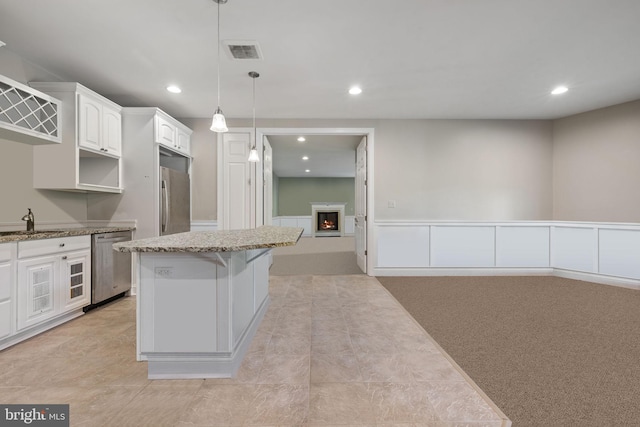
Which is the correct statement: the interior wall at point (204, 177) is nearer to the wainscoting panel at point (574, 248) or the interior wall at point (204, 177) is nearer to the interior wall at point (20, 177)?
the interior wall at point (20, 177)

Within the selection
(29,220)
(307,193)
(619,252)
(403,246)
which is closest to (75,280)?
(29,220)

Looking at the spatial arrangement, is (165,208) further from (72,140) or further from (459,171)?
(459,171)

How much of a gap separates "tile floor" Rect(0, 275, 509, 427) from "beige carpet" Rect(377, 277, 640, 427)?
0.72 feet

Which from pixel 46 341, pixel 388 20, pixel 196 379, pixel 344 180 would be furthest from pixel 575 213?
pixel 344 180

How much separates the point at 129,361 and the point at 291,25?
109 inches

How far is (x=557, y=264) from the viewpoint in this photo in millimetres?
4566

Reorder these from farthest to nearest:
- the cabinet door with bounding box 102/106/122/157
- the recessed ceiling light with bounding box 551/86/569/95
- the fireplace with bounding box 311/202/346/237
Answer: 1. the fireplace with bounding box 311/202/346/237
2. the recessed ceiling light with bounding box 551/86/569/95
3. the cabinet door with bounding box 102/106/122/157

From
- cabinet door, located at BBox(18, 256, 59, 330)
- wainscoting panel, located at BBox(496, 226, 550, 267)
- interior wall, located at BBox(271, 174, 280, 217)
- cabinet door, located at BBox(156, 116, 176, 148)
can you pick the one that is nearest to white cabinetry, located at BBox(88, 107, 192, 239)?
cabinet door, located at BBox(156, 116, 176, 148)

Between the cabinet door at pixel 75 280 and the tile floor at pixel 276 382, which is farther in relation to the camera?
the cabinet door at pixel 75 280

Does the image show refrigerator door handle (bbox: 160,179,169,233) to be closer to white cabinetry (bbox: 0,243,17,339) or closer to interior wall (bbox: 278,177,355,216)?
white cabinetry (bbox: 0,243,17,339)

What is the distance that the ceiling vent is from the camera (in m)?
2.54

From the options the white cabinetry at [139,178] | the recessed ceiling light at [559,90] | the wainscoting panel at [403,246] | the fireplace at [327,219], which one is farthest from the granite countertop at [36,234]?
the fireplace at [327,219]

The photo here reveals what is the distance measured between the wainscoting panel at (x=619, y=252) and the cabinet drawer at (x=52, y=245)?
6376 mm

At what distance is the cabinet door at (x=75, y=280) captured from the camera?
2.65m
